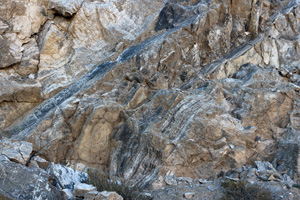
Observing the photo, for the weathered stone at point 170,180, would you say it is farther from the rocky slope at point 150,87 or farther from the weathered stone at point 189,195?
the weathered stone at point 189,195

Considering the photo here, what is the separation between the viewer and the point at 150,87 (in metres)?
9.97

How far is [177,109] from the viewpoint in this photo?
8.90 meters

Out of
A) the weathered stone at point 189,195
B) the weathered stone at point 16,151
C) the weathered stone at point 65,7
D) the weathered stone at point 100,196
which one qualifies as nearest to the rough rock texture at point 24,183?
the weathered stone at point 16,151

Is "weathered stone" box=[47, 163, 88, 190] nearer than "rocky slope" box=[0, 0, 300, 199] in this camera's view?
Yes

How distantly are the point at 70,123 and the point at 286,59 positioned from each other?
27.7ft

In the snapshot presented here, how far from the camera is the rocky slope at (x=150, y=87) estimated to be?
850cm

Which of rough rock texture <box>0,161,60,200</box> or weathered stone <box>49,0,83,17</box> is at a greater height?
weathered stone <box>49,0,83,17</box>

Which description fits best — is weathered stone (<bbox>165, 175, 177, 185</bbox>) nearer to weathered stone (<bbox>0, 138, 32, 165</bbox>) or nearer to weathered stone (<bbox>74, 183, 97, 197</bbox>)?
weathered stone (<bbox>74, 183, 97, 197</bbox>)

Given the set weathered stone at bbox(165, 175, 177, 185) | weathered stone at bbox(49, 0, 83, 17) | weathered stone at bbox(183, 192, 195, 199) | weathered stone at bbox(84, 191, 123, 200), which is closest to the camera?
weathered stone at bbox(84, 191, 123, 200)

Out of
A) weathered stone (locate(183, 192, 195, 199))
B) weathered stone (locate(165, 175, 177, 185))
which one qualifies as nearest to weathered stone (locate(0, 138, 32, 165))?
weathered stone (locate(165, 175, 177, 185))

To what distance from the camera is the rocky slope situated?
8500mm

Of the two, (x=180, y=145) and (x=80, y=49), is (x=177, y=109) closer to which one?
(x=180, y=145)

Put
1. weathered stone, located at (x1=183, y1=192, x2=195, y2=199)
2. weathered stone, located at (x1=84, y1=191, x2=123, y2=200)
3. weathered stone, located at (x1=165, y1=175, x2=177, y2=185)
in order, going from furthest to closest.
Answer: weathered stone, located at (x1=165, y1=175, x2=177, y2=185) < weathered stone, located at (x1=183, y1=192, x2=195, y2=199) < weathered stone, located at (x1=84, y1=191, x2=123, y2=200)

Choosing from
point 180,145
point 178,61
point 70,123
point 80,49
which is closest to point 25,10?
point 80,49
